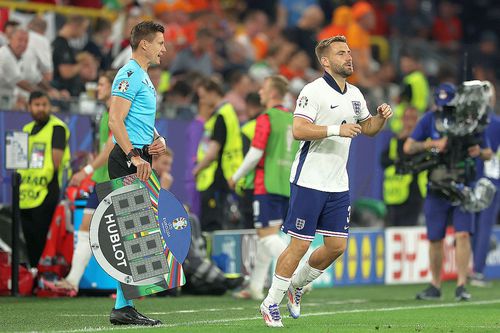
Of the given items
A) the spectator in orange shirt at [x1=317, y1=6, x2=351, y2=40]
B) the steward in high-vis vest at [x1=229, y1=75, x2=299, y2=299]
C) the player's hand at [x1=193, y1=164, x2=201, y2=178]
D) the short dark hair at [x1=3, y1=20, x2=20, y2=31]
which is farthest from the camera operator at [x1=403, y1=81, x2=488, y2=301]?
the spectator in orange shirt at [x1=317, y1=6, x2=351, y2=40]

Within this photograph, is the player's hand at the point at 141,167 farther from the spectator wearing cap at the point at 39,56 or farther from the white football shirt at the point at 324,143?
the spectator wearing cap at the point at 39,56

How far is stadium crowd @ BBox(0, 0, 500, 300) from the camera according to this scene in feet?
52.4

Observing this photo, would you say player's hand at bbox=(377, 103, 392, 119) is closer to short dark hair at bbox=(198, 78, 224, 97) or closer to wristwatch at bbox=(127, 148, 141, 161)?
wristwatch at bbox=(127, 148, 141, 161)

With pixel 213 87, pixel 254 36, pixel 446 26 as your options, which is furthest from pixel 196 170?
pixel 446 26

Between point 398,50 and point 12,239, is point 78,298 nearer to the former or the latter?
point 12,239

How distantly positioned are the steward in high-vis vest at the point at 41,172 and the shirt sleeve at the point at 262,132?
227 centimetres

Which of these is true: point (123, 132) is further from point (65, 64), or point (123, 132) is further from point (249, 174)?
point (65, 64)

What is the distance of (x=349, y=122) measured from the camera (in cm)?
1027

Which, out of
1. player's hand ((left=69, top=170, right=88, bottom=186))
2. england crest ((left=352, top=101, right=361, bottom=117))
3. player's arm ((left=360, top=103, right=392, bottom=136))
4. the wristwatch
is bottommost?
player's hand ((left=69, top=170, right=88, bottom=186))

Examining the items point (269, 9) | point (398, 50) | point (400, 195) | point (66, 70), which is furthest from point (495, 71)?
point (66, 70)

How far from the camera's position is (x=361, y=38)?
75.3 ft

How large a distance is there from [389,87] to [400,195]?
4.71m

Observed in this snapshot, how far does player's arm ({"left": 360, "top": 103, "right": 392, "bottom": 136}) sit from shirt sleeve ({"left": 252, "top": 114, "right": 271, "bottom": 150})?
3.26 meters

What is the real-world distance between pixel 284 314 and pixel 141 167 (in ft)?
8.24
